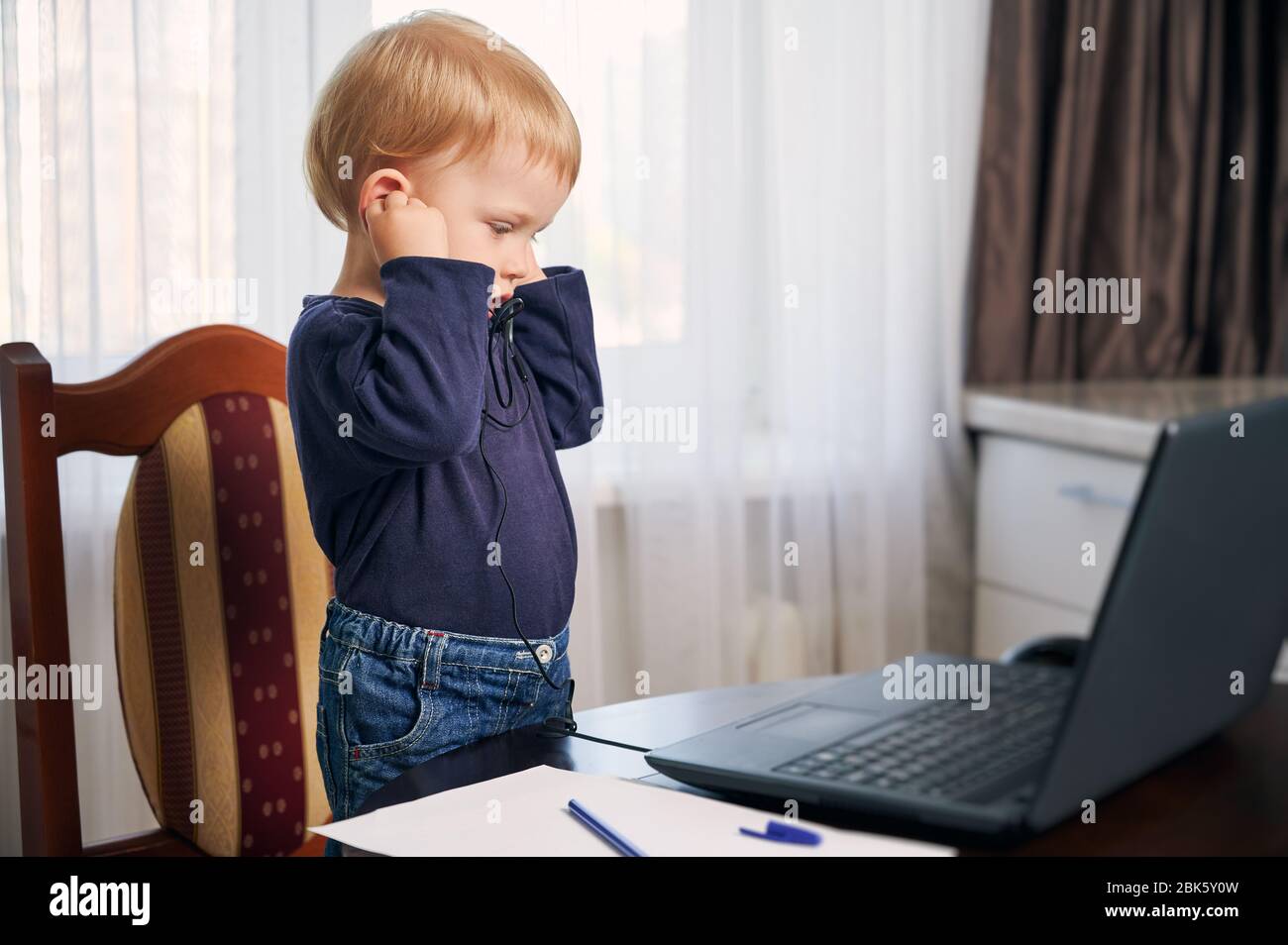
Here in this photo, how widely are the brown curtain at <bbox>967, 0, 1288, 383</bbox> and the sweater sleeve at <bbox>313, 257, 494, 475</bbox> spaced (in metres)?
1.48

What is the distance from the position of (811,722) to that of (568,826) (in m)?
0.18

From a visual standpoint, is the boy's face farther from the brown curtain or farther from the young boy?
the brown curtain

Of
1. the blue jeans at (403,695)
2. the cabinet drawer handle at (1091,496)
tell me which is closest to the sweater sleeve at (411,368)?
the blue jeans at (403,695)

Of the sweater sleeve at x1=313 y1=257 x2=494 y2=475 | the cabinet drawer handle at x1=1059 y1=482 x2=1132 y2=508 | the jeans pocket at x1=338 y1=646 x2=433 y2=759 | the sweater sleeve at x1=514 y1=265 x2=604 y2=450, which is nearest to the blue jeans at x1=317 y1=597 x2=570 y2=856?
the jeans pocket at x1=338 y1=646 x2=433 y2=759

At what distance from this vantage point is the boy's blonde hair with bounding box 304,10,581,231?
883mm

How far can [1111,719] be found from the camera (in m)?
0.57

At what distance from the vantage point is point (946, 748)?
66 cm

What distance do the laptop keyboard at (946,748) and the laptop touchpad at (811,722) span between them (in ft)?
0.05

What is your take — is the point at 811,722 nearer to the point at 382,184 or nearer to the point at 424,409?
the point at 424,409

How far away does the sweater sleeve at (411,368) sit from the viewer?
82cm

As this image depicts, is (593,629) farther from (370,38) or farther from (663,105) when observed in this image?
(370,38)
